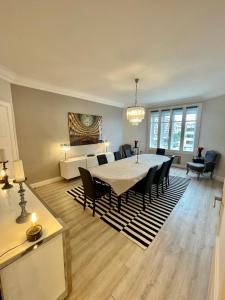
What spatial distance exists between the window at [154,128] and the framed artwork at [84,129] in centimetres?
266

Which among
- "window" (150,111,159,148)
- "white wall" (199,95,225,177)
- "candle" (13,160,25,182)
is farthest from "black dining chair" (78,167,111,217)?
"window" (150,111,159,148)

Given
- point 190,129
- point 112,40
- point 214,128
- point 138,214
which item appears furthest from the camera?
point 190,129

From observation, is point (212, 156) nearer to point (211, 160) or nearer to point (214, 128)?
point (211, 160)

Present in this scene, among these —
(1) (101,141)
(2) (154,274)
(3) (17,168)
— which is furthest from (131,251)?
(1) (101,141)

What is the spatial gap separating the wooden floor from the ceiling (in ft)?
9.13

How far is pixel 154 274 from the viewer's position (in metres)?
1.49

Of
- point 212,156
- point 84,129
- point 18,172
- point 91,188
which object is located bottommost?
point 91,188

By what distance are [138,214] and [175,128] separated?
439 centimetres

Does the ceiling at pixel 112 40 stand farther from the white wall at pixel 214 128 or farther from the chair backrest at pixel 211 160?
the chair backrest at pixel 211 160

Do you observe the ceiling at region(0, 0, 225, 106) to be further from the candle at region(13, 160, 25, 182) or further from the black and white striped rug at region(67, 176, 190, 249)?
the black and white striped rug at region(67, 176, 190, 249)

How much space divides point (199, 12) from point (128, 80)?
1.94 meters

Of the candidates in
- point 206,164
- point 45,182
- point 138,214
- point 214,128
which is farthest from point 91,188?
point 214,128

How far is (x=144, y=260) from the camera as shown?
1.65 m

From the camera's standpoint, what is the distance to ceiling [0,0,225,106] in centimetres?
137
